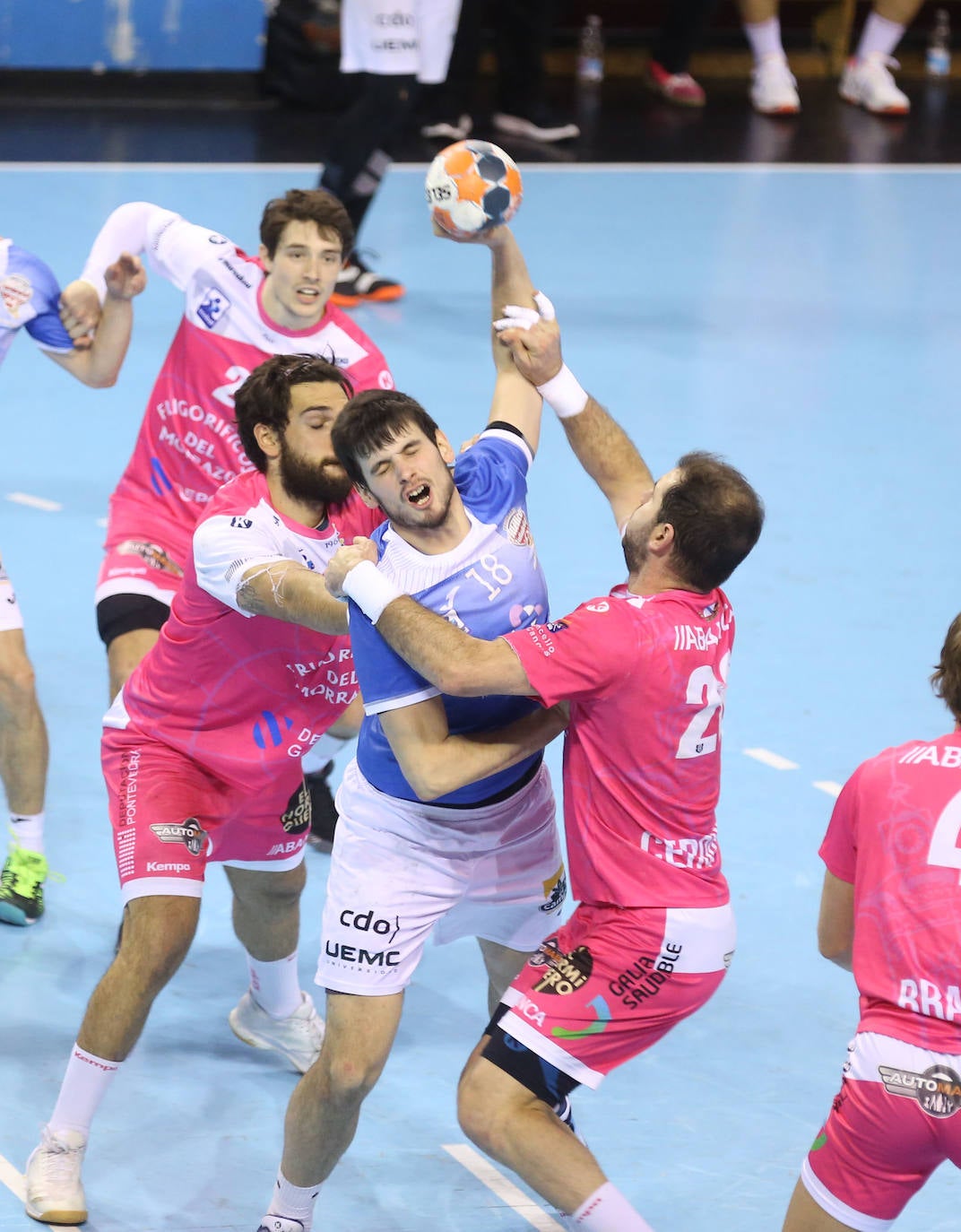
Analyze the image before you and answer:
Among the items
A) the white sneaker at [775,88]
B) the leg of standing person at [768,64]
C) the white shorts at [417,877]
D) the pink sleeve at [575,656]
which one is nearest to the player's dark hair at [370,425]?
the pink sleeve at [575,656]

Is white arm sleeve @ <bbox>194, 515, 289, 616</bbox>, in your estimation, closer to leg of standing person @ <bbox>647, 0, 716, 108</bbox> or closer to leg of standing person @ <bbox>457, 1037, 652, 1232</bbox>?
leg of standing person @ <bbox>457, 1037, 652, 1232</bbox>

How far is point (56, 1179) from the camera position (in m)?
3.93

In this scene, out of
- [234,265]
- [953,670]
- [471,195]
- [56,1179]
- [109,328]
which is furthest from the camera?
[234,265]

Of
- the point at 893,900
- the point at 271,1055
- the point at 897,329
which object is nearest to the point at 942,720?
the point at 271,1055

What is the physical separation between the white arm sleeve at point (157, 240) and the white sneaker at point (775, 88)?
1030 centimetres

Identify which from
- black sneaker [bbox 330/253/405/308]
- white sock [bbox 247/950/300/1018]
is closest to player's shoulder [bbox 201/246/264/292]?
white sock [bbox 247/950/300/1018]

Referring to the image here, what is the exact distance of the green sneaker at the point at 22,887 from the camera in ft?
16.7

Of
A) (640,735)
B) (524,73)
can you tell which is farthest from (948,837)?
(524,73)

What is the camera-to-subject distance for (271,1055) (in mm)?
4648

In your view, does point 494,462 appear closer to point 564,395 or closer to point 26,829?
point 564,395

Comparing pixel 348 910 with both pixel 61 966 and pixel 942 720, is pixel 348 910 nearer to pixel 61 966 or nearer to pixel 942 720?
pixel 61 966

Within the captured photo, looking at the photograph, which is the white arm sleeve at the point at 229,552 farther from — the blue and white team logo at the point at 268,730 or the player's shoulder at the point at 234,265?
the player's shoulder at the point at 234,265

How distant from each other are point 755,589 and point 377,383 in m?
2.39

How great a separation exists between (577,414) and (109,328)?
6.59ft
